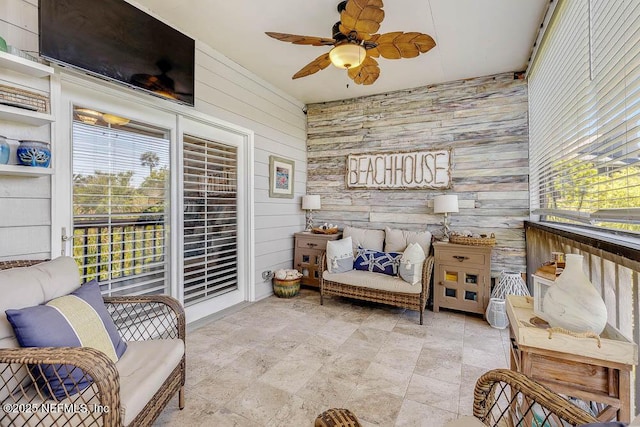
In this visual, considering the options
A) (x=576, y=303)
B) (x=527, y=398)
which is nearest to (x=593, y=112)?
(x=576, y=303)

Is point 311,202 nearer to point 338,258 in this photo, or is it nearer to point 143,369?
point 338,258

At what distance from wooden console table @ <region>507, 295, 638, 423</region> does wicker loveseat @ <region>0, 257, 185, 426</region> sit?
63.8 inches

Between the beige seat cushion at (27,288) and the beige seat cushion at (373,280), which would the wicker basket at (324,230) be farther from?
the beige seat cushion at (27,288)

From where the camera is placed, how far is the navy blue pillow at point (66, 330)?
1238 mm

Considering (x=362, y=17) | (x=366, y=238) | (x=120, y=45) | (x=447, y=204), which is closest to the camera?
(x=362, y=17)

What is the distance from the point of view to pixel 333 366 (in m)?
2.34

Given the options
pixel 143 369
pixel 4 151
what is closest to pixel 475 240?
pixel 143 369

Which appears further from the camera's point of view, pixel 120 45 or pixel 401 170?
pixel 401 170

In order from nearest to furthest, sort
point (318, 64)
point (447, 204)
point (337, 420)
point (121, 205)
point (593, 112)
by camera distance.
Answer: point (337, 420)
point (593, 112)
point (121, 205)
point (318, 64)
point (447, 204)

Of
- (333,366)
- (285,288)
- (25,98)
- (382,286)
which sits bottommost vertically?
(333,366)

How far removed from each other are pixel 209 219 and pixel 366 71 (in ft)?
7.15

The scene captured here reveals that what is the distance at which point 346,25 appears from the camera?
207 cm

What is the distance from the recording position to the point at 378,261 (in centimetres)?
364

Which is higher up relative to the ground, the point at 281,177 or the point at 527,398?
the point at 281,177
